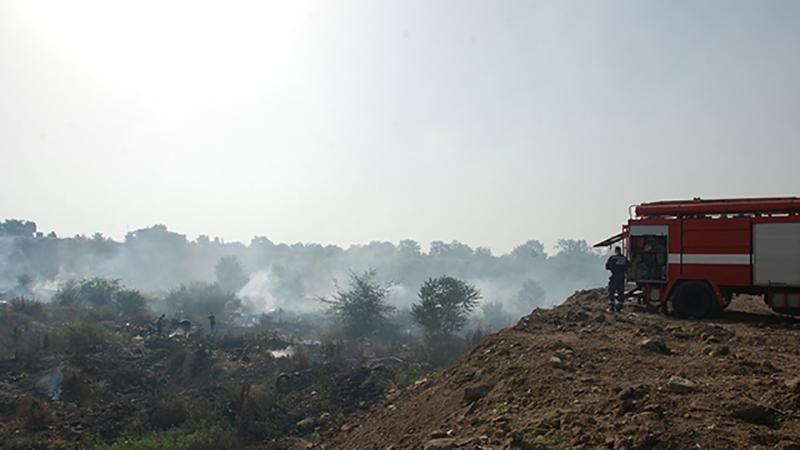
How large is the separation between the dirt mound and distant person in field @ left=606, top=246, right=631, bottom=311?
5.25 feet

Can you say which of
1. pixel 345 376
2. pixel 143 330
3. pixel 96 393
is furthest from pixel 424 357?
pixel 143 330

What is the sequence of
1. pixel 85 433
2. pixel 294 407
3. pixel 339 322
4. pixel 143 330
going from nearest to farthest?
1. pixel 85 433
2. pixel 294 407
3. pixel 143 330
4. pixel 339 322

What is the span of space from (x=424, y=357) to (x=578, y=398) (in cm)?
1829

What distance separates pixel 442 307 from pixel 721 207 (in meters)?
24.3

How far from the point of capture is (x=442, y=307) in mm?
35281

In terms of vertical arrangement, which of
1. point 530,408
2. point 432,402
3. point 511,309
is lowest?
point 511,309

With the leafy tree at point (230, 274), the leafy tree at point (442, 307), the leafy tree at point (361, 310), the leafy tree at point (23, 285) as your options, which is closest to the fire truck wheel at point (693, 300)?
the leafy tree at point (442, 307)

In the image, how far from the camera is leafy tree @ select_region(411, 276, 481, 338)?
34.8 meters

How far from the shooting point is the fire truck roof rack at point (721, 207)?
1127cm

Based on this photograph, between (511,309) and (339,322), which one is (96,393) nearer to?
(339,322)

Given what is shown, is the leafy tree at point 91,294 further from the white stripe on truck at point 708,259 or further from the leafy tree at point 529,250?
the leafy tree at point 529,250

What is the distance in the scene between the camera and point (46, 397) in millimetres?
16953

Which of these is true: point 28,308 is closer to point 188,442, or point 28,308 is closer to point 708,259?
point 188,442

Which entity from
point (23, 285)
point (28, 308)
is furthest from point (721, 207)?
point (23, 285)
